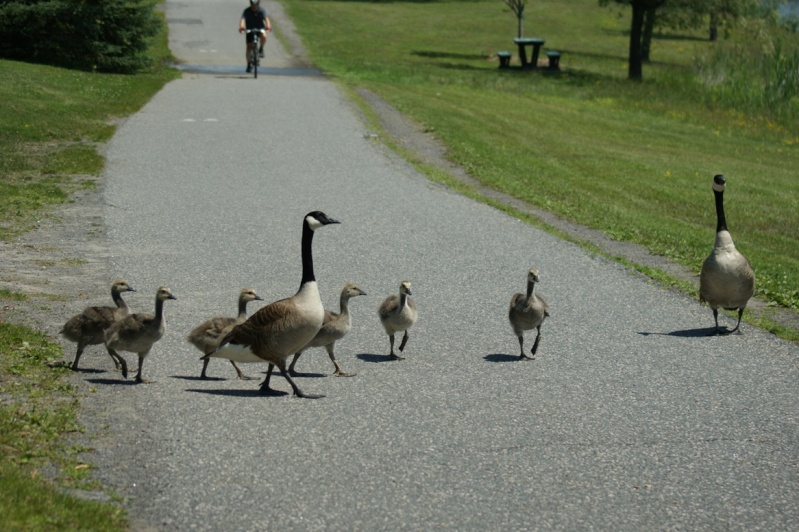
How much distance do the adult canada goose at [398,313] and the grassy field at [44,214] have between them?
2.63 m

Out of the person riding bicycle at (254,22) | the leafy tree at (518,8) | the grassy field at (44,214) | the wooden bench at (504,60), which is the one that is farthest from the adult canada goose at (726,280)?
the leafy tree at (518,8)

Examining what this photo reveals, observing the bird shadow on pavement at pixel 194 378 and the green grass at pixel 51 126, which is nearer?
the bird shadow on pavement at pixel 194 378

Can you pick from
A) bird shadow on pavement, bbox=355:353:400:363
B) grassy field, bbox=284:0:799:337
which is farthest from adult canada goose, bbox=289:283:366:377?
grassy field, bbox=284:0:799:337

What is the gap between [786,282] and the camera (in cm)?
1394

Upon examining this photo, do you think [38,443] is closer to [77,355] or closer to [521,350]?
[77,355]

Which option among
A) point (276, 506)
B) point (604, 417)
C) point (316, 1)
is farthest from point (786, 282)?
point (316, 1)

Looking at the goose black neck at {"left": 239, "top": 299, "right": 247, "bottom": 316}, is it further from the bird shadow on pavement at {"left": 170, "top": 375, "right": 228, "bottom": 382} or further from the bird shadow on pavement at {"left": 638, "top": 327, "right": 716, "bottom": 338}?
the bird shadow on pavement at {"left": 638, "top": 327, "right": 716, "bottom": 338}

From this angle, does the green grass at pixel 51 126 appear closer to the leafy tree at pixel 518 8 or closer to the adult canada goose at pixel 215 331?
the adult canada goose at pixel 215 331

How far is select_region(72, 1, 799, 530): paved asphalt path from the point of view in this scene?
6.40m

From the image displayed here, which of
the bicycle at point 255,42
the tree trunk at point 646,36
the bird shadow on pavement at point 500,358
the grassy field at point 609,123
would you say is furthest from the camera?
the tree trunk at point 646,36

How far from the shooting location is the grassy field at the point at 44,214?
5.91 metres

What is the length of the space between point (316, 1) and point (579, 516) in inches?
2550

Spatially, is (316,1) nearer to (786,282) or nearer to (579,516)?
(786,282)

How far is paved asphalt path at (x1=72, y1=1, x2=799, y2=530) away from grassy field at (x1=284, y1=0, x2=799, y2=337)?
9.67 feet
